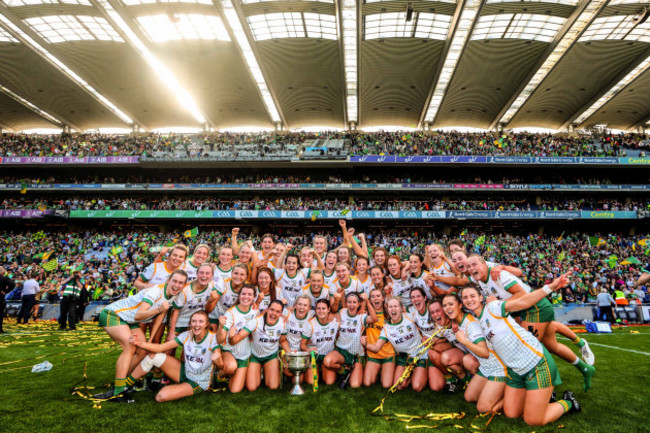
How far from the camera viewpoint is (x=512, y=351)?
4.01 m

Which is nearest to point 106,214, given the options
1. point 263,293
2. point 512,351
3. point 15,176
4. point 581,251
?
point 15,176

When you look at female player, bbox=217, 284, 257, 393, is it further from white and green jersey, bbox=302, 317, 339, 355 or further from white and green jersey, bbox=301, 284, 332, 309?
white and green jersey, bbox=301, 284, 332, 309

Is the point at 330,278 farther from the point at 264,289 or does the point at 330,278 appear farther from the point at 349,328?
the point at 264,289

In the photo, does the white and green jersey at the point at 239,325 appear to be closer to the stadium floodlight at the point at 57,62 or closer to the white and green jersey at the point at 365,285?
the white and green jersey at the point at 365,285

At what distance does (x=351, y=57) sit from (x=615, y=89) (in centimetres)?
2645

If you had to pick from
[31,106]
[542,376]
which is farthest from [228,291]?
[31,106]

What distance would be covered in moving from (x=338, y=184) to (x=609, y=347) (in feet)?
84.3

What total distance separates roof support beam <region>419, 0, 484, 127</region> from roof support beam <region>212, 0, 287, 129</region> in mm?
15591

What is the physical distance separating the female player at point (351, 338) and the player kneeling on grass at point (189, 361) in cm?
181

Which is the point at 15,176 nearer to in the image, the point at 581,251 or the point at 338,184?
the point at 338,184

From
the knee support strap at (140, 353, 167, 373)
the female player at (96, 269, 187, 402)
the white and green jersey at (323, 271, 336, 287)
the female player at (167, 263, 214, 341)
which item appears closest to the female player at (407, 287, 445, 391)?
the white and green jersey at (323, 271, 336, 287)

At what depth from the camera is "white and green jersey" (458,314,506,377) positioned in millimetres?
4281

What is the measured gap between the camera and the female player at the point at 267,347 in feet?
16.9

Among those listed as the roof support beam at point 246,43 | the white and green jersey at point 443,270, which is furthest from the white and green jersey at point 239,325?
the roof support beam at point 246,43
